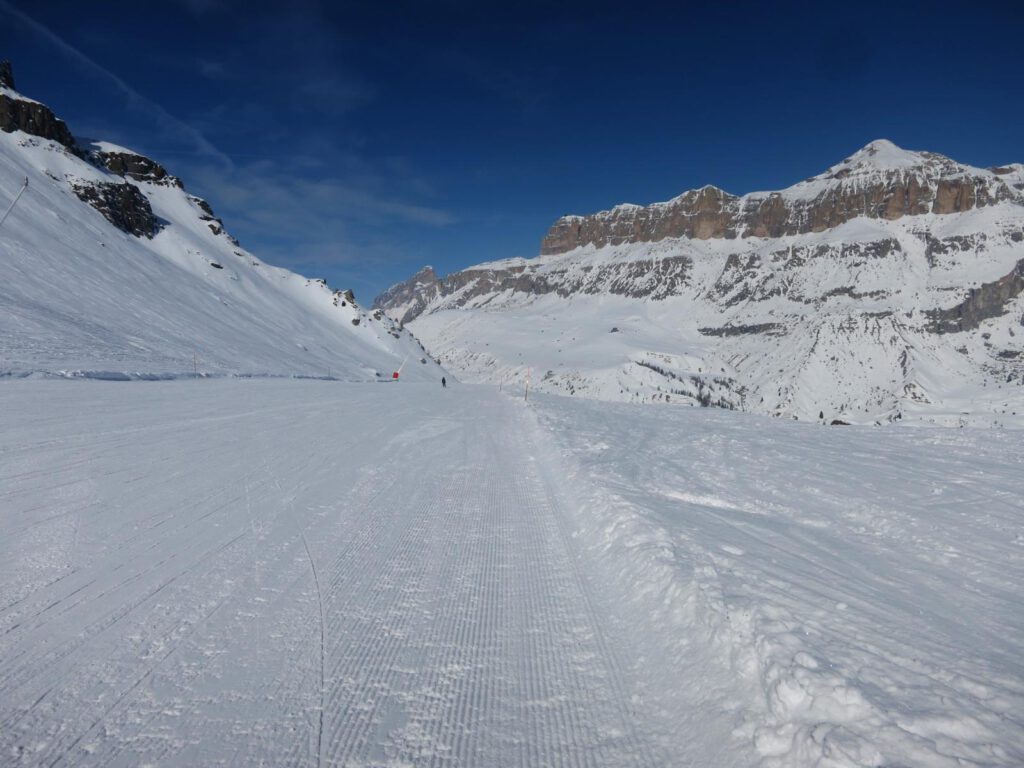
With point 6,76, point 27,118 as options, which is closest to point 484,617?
point 27,118

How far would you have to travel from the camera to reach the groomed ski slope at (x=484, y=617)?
119 inches

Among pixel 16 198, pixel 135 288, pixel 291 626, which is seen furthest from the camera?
pixel 135 288

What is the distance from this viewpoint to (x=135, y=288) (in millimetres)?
48250

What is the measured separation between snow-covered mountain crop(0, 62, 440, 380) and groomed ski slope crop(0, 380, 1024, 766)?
15.8 meters

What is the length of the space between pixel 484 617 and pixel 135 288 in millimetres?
56873

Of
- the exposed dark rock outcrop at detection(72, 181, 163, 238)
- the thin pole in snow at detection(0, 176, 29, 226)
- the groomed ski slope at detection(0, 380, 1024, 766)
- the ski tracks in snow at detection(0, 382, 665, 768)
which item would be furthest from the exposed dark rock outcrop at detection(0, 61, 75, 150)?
the ski tracks in snow at detection(0, 382, 665, 768)

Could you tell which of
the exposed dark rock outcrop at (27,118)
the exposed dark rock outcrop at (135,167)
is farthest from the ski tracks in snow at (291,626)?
the exposed dark rock outcrop at (135,167)

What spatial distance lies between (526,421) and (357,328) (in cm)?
8475

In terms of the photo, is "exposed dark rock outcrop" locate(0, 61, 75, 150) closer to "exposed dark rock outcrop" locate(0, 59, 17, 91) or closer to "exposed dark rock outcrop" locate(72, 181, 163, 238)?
"exposed dark rock outcrop" locate(0, 59, 17, 91)

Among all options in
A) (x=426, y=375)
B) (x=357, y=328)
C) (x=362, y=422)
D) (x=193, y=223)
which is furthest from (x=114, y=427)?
(x=193, y=223)

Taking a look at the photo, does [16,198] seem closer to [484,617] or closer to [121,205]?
[121,205]

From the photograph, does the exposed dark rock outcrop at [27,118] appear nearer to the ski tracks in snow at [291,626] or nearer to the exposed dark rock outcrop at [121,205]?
the exposed dark rock outcrop at [121,205]

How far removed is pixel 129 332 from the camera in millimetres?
34938

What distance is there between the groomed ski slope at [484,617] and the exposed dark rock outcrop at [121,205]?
3114 inches
